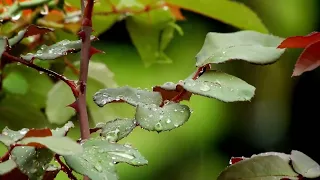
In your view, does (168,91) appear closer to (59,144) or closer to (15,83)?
(59,144)

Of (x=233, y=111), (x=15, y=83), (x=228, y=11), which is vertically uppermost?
(x=228, y=11)

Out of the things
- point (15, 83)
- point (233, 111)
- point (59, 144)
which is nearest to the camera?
point (59, 144)

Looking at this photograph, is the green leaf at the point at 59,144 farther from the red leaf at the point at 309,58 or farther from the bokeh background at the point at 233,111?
the bokeh background at the point at 233,111

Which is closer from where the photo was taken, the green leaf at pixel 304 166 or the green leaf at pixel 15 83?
the green leaf at pixel 304 166

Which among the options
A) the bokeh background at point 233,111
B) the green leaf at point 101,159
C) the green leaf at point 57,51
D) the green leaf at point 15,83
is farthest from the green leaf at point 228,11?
the bokeh background at point 233,111

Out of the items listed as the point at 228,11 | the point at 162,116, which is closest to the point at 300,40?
the point at 162,116

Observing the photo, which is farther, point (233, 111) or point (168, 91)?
point (233, 111)
